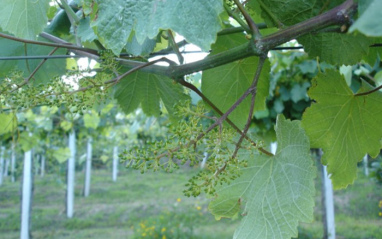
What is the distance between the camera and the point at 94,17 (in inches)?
27.2

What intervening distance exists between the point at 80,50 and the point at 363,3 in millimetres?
698

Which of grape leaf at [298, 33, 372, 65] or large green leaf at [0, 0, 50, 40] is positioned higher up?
large green leaf at [0, 0, 50, 40]

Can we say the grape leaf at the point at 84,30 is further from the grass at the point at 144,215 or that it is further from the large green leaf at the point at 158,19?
the grass at the point at 144,215

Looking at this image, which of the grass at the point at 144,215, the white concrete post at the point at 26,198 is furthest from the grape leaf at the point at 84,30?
the white concrete post at the point at 26,198

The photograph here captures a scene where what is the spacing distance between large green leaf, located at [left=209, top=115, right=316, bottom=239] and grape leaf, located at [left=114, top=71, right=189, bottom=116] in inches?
13.5

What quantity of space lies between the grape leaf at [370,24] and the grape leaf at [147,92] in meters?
0.80

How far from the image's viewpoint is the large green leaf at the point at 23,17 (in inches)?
35.6

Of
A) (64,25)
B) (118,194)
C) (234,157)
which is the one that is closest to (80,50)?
(64,25)

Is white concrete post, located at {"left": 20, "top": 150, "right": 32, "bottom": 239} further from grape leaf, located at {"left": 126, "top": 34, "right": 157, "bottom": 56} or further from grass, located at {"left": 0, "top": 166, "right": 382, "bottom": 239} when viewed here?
grape leaf, located at {"left": 126, "top": 34, "right": 157, "bottom": 56}

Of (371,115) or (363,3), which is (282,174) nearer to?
(371,115)

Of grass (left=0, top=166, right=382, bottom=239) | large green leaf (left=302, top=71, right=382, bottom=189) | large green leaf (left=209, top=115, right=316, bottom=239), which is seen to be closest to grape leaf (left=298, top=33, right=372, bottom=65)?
large green leaf (left=302, top=71, right=382, bottom=189)

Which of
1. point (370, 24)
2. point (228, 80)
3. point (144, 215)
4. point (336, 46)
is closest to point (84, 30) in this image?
point (228, 80)

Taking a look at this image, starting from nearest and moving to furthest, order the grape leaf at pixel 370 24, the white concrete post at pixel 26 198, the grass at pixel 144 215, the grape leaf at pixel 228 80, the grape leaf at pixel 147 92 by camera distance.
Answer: the grape leaf at pixel 370 24
the grape leaf at pixel 228 80
the grape leaf at pixel 147 92
the white concrete post at pixel 26 198
the grass at pixel 144 215

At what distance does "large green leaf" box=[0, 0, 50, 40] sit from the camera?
0.90m
